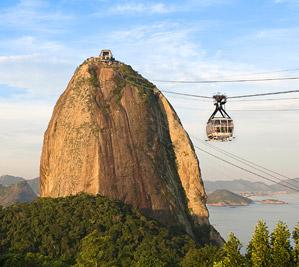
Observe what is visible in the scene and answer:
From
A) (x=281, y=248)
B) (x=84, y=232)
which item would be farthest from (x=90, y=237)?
(x=281, y=248)

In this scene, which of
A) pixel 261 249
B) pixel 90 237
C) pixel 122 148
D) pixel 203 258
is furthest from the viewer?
pixel 122 148

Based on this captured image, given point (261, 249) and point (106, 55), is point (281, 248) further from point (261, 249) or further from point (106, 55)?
point (106, 55)

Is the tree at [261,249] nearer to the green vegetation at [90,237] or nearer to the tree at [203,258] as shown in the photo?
the green vegetation at [90,237]

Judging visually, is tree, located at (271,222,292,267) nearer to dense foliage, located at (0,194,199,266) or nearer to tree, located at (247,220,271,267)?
tree, located at (247,220,271,267)

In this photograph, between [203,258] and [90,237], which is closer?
[203,258]

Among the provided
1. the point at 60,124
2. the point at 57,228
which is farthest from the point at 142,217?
the point at 60,124
